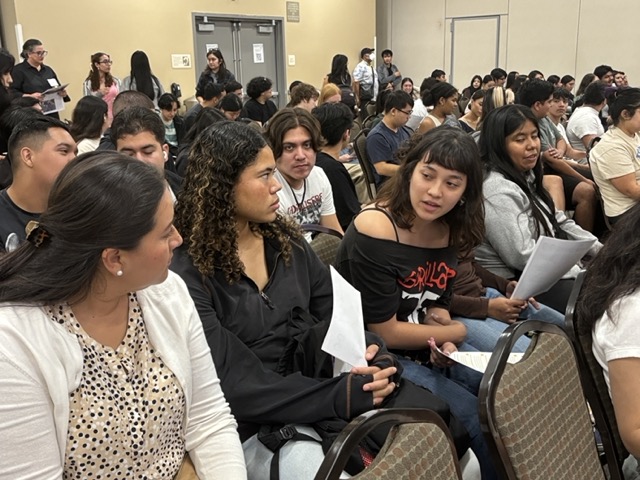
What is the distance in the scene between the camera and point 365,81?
35.2 ft

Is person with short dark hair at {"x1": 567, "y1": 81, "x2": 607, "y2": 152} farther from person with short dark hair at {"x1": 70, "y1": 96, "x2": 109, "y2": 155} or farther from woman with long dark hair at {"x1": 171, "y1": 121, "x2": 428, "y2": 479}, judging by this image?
woman with long dark hair at {"x1": 171, "y1": 121, "x2": 428, "y2": 479}

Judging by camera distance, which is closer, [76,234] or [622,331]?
[76,234]

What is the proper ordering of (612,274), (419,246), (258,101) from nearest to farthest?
(612,274) → (419,246) → (258,101)

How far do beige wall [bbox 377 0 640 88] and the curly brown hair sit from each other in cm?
1055

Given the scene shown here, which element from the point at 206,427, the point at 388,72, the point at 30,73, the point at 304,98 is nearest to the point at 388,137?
the point at 304,98

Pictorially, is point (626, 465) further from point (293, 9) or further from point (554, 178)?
point (293, 9)

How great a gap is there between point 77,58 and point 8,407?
25.3 ft

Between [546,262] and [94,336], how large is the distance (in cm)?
152

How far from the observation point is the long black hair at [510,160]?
2.64 m

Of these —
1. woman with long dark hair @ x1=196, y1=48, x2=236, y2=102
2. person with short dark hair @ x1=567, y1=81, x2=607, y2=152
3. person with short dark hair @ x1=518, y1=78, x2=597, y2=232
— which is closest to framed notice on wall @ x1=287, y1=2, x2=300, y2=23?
woman with long dark hair @ x1=196, y1=48, x2=236, y2=102

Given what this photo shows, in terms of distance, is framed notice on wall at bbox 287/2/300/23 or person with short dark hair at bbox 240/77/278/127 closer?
person with short dark hair at bbox 240/77/278/127

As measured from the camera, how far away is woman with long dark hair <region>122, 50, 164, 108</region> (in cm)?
757

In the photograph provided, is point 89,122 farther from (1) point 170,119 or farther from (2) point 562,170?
(2) point 562,170

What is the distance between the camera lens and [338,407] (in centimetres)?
144
